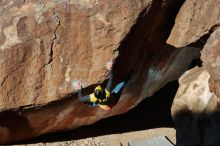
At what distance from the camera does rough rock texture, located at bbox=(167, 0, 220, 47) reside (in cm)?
880

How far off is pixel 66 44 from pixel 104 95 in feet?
3.73

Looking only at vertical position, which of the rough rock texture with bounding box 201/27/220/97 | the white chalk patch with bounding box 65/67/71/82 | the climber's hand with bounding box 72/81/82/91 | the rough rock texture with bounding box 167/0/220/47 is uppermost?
the rough rock texture with bounding box 167/0/220/47

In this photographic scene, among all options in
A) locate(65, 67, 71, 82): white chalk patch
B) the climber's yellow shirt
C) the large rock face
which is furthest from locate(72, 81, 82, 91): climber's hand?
the large rock face

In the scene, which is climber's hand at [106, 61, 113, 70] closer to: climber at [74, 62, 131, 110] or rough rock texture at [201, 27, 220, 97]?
climber at [74, 62, 131, 110]

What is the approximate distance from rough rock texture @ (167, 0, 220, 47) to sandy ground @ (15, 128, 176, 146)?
8.94 ft

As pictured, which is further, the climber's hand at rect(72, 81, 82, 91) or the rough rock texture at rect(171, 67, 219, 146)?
the climber's hand at rect(72, 81, 82, 91)

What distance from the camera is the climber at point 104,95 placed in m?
8.77

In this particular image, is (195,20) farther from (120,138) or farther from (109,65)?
(120,138)

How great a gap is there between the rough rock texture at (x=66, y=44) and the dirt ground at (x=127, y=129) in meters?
1.40

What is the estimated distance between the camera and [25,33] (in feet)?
30.2

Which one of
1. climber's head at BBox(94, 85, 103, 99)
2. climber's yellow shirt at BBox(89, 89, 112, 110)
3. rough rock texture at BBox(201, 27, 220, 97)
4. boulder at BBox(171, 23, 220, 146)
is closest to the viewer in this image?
rough rock texture at BBox(201, 27, 220, 97)

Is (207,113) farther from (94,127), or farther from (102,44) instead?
(94,127)

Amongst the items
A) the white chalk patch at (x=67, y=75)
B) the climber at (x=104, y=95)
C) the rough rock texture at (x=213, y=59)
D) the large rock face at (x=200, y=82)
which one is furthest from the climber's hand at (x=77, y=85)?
the rough rock texture at (x=213, y=59)

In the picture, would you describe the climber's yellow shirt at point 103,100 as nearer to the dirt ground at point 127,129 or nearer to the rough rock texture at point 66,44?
the rough rock texture at point 66,44
